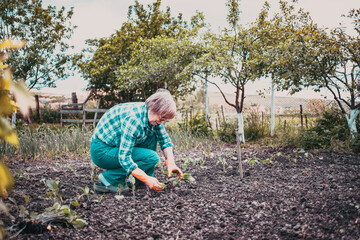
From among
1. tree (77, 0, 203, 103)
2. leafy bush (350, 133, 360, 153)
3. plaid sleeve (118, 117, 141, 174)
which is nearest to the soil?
plaid sleeve (118, 117, 141, 174)

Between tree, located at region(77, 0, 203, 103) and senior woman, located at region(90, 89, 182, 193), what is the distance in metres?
7.51

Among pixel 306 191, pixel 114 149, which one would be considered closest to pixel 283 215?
pixel 306 191

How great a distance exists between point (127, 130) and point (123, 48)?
27.9ft

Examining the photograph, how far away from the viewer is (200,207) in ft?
7.47

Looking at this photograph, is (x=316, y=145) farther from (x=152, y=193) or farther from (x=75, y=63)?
(x=75, y=63)

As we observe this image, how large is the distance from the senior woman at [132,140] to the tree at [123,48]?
751 cm

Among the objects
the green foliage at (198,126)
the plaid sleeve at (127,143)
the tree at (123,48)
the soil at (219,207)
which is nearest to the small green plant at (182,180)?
the soil at (219,207)

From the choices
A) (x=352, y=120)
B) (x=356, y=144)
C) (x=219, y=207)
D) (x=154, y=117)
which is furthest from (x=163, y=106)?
(x=352, y=120)

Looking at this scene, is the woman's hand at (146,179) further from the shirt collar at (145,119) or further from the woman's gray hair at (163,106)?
the woman's gray hair at (163,106)

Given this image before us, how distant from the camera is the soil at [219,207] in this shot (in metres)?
1.83

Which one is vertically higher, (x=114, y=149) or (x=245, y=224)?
(x=114, y=149)

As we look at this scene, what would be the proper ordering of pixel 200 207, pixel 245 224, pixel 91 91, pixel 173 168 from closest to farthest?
1. pixel 245 224
2. pixel 200 207
3. pixel 173 168
4. pixel 91 91

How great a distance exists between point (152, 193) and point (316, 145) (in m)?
3.28

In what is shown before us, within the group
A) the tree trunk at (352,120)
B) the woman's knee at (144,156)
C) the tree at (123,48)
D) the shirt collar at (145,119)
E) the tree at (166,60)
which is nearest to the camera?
the shirt collar at (145,119)
